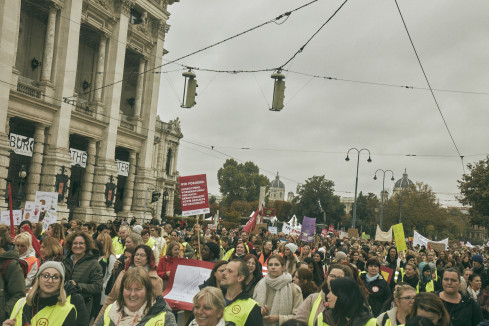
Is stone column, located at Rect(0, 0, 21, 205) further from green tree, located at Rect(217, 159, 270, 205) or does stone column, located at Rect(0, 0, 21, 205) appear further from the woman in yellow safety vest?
green tree, located at Rect(217, 159, 270, 205)

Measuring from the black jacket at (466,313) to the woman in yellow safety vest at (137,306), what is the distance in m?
3.96

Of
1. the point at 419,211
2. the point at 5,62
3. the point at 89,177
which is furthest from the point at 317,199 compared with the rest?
the point at 5,62

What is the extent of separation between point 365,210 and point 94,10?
7263cm

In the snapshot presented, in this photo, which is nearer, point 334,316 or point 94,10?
point 334,316

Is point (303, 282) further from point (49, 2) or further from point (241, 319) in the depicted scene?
point (49, 2)

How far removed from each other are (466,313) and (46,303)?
4.94 metres

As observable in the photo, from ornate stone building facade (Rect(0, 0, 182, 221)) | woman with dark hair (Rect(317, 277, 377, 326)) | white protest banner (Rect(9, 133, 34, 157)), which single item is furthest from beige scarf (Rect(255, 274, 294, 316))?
white protest banner (Rect(9, 133, 34, 157))

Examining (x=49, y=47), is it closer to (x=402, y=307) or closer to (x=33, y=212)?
(x=33, y=212)

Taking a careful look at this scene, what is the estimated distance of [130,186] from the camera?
35.9m

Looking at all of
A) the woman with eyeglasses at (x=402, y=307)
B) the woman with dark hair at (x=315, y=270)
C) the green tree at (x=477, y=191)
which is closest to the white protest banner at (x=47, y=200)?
the woman with dark hair at (x=315, y=270)

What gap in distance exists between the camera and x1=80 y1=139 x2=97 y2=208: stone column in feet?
104

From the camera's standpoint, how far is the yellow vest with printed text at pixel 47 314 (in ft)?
14.7

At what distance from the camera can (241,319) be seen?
4.69m

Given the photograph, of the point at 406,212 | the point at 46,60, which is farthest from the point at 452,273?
the point at 406,212
